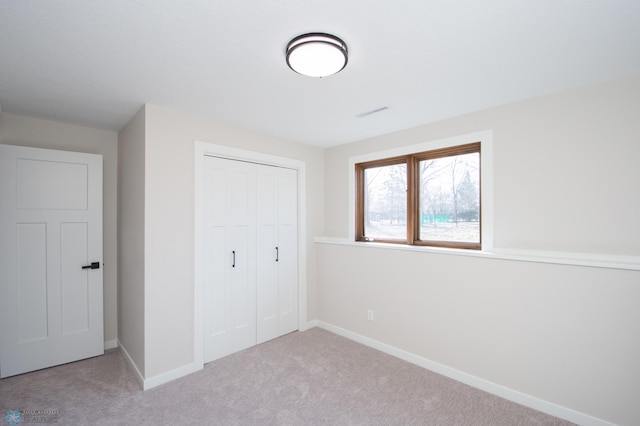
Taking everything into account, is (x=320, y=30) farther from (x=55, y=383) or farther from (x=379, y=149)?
(x=55, y=383)

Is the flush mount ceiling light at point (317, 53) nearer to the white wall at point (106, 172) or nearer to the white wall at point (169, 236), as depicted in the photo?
the white wall at point (169, 236)

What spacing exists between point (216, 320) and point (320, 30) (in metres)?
2.83

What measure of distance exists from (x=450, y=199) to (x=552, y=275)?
42.7 inches

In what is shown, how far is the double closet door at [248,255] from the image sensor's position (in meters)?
3.04

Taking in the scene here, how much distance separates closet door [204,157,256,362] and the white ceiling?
2.60 ft

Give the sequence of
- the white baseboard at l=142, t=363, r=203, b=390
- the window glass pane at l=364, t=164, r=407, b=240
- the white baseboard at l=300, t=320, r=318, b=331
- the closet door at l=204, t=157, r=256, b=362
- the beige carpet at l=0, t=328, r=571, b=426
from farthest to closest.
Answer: the white baseboard at l=300, t=320, r=318, b=331 → the window glass pane at l=364, t=164, r=407, b=240 → the closet door at l=204, t=157, r=256, b=362 → the white baseboard at l=142, t=363, r=203, b=390 → the beige carpet at l=0, t=328, r=571, b=426

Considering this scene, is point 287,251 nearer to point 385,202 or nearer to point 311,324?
point 311,324

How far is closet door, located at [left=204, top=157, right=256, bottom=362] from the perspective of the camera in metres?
3.01

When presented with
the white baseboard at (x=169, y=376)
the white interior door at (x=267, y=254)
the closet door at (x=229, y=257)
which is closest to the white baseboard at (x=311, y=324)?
the white interior door at (x=267, y=254)

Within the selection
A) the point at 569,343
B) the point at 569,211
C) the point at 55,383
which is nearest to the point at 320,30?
the point at 569,211

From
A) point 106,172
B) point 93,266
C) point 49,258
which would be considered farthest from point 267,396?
point 106,172

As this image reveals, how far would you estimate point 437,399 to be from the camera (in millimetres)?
2361

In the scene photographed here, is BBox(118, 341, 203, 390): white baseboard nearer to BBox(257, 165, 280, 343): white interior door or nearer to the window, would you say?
BBox(257, 165, 280, 343): white interior door

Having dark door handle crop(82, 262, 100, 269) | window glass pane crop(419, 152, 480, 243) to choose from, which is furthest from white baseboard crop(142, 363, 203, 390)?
window glass pane crop(419, 152, 480, 243)
